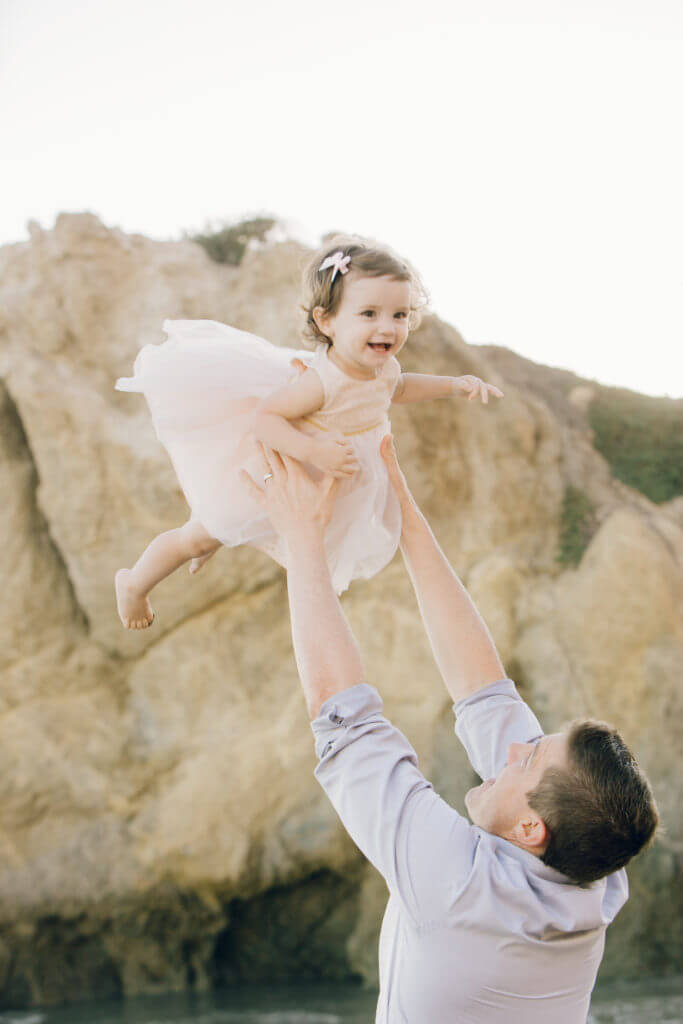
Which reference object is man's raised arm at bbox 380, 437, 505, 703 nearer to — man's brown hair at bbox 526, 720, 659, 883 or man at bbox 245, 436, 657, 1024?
man at bbox 245, 436, 657, 1024

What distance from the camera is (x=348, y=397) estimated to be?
219 cm

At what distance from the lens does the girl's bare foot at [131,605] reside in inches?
96.5

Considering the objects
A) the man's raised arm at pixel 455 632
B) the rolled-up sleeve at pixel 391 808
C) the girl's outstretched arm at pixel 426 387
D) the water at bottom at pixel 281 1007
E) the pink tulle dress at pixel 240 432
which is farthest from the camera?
the water at bottom at pixel 281 1007

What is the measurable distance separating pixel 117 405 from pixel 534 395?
287 centimetres

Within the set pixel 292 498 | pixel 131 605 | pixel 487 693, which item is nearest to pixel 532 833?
pixel 487 693

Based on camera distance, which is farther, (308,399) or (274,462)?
(308,399)

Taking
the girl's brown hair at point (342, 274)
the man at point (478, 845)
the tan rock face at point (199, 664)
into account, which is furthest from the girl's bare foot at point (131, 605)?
the tan rock face at point (199, 664)

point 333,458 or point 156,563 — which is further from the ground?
point 333,458

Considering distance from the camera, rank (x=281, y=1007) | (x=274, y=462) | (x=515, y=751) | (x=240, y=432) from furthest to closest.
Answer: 1. (x=281, y=1007)
2. (x=240, y=432)
3. (x=274, y=462)
4. (x=515, y=751)

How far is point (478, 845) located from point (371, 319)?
1.10 metres

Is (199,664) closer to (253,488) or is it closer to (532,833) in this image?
(253,488)

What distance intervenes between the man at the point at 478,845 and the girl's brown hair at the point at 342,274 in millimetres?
788

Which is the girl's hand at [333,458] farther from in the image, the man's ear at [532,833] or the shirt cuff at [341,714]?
the man's ear at [532,833]

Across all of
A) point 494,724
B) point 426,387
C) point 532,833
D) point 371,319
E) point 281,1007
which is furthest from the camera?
point 281,1007
